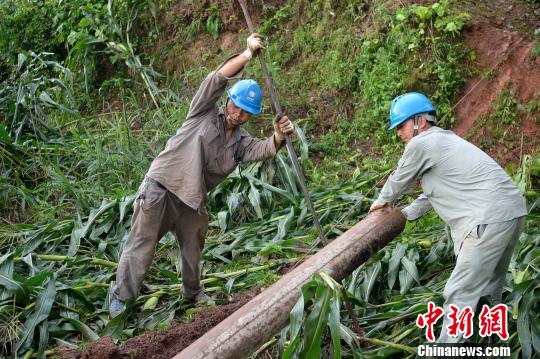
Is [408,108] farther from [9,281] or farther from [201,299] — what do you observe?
[9,281]

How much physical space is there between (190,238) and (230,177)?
179 centimetres

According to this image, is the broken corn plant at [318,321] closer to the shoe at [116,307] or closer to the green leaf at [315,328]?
the green leaf at [315,328]

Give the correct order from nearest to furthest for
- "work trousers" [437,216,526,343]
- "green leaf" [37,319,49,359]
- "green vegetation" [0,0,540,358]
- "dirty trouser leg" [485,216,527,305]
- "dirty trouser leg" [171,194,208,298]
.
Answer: "work trousers" [437,216,526,343] → "dirty trouser leg" [485,216,527,305] → "green leaf" [37,319,49,359] → "green vegetation" [0,0,540,358] → "dirty trouser leg" [171,194,208,298]

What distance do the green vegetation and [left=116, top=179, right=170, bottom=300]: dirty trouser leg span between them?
0.22m

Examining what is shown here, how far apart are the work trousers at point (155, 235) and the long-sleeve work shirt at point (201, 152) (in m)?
0.13

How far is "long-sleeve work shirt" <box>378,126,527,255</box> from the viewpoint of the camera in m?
3.69

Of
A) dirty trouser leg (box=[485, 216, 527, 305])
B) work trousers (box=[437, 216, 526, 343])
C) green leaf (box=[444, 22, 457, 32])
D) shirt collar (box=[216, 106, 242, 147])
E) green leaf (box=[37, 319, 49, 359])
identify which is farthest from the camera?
green leaf (box=[444, 22, 457, 32])

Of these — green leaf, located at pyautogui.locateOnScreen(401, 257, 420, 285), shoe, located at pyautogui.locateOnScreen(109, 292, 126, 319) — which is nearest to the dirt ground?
green leaf, located at pyautogui.locateOnScreen(401, 257, 420, 285)

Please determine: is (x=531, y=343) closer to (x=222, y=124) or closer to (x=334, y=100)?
(x=222, y=124)

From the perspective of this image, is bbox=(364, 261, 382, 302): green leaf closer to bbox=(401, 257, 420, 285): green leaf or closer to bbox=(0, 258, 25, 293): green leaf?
bbox=(401, 257, 420, 285): green leaf

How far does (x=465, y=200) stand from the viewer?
12.4 ft

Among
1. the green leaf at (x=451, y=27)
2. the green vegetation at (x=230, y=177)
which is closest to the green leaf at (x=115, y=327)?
the green vegetation at (x=230, y=177)

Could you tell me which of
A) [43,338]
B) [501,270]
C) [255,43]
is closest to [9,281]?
[43,338]

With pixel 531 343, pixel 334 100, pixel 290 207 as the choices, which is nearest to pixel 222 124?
pixel 290 207
